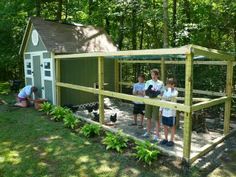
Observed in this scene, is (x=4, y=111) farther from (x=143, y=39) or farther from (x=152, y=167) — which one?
(x=143, y=39)

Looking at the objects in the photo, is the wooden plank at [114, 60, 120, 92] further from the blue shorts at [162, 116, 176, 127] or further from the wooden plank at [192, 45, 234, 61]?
the blue shorts at [162, 116, 176, 127]

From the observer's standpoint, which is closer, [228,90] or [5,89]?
[228,90]

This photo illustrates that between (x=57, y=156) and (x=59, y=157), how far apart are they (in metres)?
0.08

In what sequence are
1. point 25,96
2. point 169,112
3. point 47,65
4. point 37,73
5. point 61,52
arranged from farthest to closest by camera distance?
point 37,73
point 25,96
point 47,65
point 61,52
point 169,112


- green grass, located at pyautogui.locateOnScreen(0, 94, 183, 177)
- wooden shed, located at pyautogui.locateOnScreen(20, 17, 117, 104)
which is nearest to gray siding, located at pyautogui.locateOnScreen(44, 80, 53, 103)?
wooden shed, located at pyautogui.locateOnScreen(20, 17, 117, 104)

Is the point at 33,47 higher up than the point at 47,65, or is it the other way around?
the point at 33,47

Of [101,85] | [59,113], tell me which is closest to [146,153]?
[101,85]

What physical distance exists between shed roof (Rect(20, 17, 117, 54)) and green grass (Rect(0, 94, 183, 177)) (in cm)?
382

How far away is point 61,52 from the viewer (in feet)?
35.2

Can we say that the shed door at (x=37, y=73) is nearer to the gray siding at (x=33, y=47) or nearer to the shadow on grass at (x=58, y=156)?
the gray siding at (x=33, y=47)

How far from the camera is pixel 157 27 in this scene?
16.9 meters

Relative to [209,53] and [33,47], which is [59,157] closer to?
[209,53]

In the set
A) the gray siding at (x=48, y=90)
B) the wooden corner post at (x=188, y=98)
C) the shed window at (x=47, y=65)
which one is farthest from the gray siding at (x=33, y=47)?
the wooden corner post at (x=188, y=98)

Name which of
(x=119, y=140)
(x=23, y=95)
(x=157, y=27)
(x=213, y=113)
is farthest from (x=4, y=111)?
(x=157, y=27)
